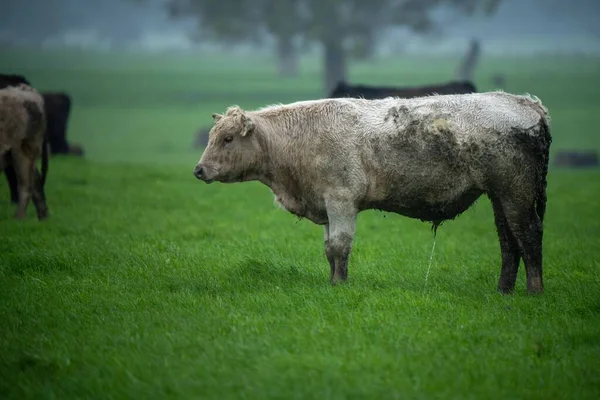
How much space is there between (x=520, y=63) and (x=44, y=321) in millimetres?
74959

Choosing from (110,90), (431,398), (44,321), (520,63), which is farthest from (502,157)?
(520,63)

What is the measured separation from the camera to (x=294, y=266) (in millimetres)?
11719

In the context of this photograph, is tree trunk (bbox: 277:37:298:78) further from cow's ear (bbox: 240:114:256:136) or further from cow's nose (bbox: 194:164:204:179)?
cow's nose (bbox: 194:164:204:179)

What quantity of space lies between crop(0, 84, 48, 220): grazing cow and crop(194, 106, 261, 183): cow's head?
19.5 feet

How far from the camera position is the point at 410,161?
10672 mm

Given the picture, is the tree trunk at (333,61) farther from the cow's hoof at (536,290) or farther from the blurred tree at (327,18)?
the cow's hoof at (536,290)

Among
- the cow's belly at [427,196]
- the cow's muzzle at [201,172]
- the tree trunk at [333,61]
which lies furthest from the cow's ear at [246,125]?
the tree trunk at [333,61]

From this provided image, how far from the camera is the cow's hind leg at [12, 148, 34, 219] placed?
1600cm

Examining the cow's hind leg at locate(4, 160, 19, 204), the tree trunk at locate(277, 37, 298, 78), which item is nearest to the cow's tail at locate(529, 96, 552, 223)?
the cow's hind leg at locate(4, 160, 19, 204)

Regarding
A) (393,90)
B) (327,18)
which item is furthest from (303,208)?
(327,18)

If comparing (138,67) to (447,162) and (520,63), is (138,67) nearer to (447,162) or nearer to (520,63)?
(520,63)

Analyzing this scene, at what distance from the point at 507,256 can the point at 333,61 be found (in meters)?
47.3

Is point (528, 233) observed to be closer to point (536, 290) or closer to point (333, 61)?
point (536, 290)

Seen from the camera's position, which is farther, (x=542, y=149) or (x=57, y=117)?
(x=57, y=117)
